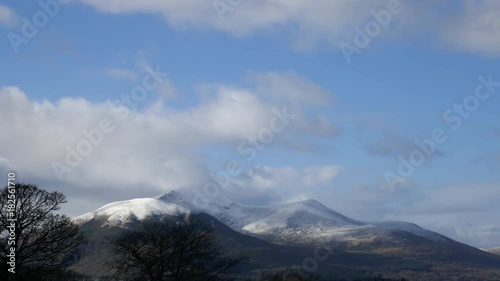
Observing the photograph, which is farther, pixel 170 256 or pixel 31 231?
pixel 170 256

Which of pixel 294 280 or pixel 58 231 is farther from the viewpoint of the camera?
pixel 294 280

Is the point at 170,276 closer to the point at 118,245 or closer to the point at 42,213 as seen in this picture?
the point at 118,245

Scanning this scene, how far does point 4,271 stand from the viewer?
5469 centimetres

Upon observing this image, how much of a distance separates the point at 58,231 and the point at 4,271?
6.66 meters

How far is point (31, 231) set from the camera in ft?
191

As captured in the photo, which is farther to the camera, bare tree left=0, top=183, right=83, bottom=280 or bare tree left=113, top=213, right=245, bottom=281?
bare tree left=113, top=213, right=245, bottom=281

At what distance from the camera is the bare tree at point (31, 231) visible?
56.2 m

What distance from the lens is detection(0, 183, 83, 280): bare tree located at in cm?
5619

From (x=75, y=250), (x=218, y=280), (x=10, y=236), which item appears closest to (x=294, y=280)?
(x=218, y=280)

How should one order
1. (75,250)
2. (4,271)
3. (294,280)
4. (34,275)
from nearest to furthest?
(4,271) < (34,275) < (75,250) < (294,280)

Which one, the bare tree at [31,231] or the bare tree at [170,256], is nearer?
the bare tree at [31,231]

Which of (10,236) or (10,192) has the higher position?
(10,192)

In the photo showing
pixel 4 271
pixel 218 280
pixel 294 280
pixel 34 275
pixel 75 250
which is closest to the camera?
pixel 4 271

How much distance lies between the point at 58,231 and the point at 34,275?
174 inches
